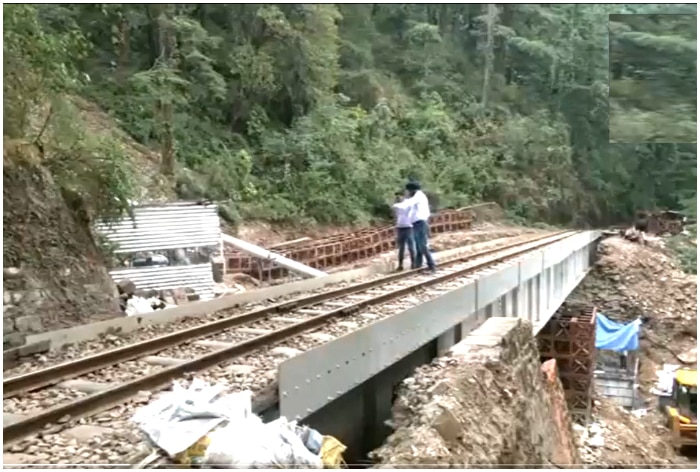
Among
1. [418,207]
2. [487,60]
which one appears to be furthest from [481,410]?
[487,60]

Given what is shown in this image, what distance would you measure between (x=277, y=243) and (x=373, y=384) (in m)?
6.50

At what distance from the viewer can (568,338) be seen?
12141mm

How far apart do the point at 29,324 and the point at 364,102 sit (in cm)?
577

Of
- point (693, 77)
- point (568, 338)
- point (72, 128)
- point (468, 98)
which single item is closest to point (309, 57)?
point (468, 98)

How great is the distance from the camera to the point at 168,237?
841 centimetres

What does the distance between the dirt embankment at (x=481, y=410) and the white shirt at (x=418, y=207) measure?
6.00 ft

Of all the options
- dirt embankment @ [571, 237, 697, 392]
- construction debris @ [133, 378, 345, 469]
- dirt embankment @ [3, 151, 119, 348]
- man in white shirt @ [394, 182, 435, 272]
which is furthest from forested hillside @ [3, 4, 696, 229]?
construction debris @ [133, 378, 345, 469]

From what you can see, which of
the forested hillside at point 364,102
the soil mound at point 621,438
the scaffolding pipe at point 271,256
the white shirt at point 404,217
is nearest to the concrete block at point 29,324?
the forested hillside at point 364,102

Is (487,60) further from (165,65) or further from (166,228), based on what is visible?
(165,65)

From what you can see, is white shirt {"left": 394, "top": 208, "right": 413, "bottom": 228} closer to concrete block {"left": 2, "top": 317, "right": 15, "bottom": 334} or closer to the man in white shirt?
the man in white shirt

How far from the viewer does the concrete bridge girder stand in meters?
3.54

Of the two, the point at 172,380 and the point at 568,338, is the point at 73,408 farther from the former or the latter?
the point at 568,338

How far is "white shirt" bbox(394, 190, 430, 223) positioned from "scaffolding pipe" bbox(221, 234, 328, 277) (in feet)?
7.86

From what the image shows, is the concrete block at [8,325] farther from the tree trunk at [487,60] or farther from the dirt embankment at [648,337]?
the dirt embankment at [648,337]
